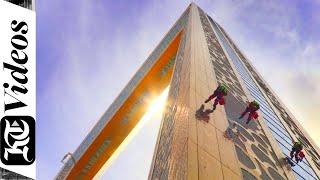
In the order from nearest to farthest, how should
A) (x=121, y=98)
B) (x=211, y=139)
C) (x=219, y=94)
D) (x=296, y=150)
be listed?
1. (x=211, y=139)
2. (x=219, y=94)
3. (x=296, y=150)
4. (x=121, y=98)

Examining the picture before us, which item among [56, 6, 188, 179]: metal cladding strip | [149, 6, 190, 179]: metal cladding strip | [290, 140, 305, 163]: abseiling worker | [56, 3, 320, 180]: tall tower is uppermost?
[290, 140, 305, 163]: abseiling worker

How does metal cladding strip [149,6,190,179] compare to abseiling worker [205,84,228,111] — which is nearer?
metal cladding strip [149,6,190,179]

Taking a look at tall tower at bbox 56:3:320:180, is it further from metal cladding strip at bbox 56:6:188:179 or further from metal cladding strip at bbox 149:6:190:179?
metal cladding strip at bbox 56:6:188:179

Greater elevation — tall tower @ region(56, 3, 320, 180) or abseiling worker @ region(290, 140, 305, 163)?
abseiling worker @ region(290, 140, 305, 163)

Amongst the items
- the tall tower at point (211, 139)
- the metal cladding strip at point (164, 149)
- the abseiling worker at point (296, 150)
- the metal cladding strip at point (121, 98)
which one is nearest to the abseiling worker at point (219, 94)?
the tall tower at point (211, 139)

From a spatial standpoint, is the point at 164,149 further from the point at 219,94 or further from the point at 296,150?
the point at 296,150

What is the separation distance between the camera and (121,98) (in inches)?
861

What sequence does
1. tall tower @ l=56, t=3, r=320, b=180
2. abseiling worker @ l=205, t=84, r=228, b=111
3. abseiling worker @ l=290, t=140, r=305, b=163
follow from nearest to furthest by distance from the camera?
tall tower @ l=56, t=3, r=320, b=180 < abseiling worker @ l=205, t=84, r=228, b=111 < abseiling worker @ l=290, t=140, r=305, b=163

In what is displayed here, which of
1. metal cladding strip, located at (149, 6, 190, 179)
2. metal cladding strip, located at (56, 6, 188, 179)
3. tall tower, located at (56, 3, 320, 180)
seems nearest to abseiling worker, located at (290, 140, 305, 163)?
tall tower, located at (56, 3, 320, 180)

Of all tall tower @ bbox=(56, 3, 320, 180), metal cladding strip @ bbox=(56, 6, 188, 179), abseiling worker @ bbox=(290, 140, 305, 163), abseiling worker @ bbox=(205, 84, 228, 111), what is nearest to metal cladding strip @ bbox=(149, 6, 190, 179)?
tall tower @ bbox=(56, 3, 320, 180)

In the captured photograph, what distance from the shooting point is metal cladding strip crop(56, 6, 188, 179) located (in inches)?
852

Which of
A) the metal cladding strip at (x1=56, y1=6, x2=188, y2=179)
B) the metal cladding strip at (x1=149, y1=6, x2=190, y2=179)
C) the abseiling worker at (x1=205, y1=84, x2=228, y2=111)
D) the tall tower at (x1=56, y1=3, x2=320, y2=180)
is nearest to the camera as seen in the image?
the tall tower at (x1=56, y1=3, x2=320, y2=180)

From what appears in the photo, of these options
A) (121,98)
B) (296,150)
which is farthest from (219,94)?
(121,98)

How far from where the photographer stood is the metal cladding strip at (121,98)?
71.0 feet
